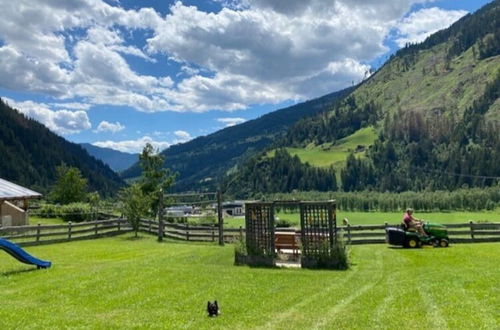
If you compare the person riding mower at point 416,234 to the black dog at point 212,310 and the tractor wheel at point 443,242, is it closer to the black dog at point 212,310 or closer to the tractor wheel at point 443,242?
the tractor wheel at point 443,242

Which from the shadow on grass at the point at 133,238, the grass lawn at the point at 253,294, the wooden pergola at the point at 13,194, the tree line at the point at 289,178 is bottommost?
the grass lawn at the point at 253,294

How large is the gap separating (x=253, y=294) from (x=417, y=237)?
1279 centimetres

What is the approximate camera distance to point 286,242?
18.3 m

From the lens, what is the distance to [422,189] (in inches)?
6166

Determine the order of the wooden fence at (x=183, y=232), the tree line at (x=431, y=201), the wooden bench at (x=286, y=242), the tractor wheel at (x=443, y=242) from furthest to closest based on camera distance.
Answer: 1. the tree line at (x=431, y=201)
2. the wooden fence at (x=183, y=232)
3. the tractor wheel at (x=443, y=242)
4. the wooden bench at (x=286, y=242)

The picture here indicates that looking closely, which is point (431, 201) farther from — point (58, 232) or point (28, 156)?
point (28, 156)

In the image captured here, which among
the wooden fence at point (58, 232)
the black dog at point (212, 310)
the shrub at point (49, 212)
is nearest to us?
the black dog at point (212, 310)

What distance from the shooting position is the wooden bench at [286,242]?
17955 millimetres

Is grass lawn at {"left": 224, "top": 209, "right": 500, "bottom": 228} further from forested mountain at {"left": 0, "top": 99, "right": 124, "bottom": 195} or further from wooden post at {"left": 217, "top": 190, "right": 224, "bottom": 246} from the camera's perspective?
forested mountain at {"left": 0, "top": 99, "right": 124, "bottom": 195}

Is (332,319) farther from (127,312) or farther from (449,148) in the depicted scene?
(449,148)

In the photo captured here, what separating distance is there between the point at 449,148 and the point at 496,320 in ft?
574

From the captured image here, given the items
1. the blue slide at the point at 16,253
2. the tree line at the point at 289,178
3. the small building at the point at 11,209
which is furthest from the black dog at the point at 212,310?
the tree line at the point at 289,178

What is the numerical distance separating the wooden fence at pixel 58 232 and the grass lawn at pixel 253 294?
816cm

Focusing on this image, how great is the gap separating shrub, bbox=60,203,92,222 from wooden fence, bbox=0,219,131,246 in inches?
339
